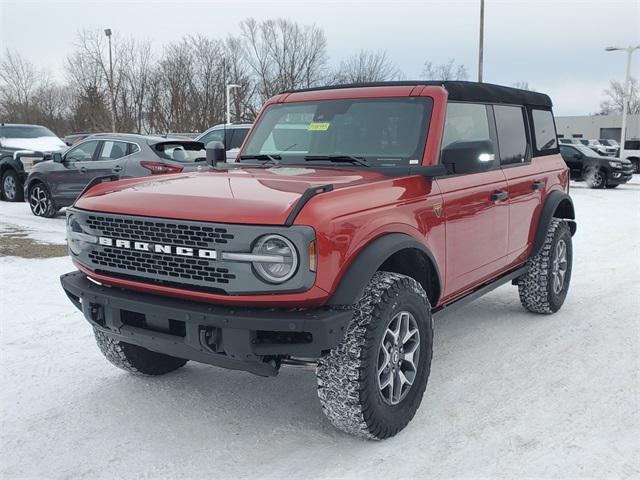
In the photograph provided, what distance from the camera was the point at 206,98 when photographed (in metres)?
39.8

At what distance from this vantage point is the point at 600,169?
802 inches

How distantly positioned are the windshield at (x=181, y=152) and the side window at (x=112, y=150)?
73cm

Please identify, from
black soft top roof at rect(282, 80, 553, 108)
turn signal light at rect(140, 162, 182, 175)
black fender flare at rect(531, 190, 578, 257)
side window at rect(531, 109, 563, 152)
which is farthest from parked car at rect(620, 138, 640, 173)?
black soft top roof at rect(282, 80, 553, 108)

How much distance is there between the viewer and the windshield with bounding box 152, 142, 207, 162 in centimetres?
1029

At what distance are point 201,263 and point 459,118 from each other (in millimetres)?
2243

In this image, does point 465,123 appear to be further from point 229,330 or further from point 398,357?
point 229,330

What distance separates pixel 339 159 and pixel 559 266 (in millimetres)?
2831

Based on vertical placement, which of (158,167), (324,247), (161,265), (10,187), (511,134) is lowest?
(10,187)

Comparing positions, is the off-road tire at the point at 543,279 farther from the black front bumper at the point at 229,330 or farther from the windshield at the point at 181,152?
the windshield at the point at 181,152

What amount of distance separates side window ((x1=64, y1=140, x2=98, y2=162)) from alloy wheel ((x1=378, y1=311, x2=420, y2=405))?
9.29m

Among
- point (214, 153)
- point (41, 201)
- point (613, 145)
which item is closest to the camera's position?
point (214, 153)

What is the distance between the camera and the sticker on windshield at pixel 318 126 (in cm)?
439

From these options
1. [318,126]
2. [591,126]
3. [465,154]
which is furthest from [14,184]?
[591,126]

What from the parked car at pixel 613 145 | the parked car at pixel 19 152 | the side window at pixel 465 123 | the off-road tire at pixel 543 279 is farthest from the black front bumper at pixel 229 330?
the parked car at pixel 613 145
